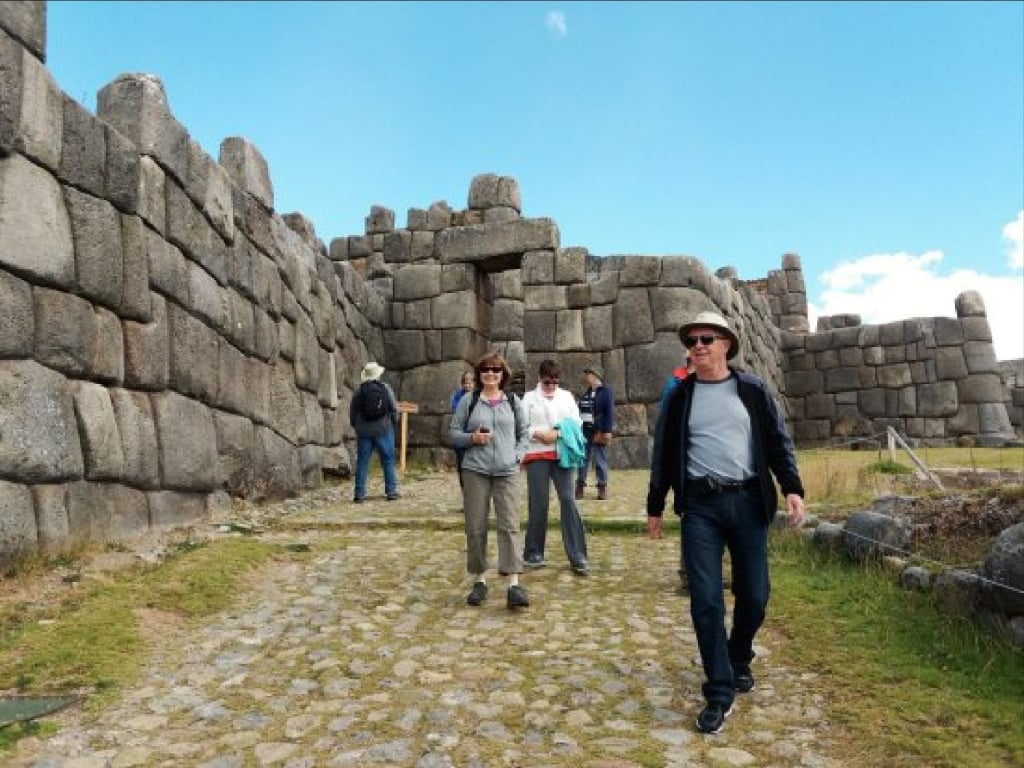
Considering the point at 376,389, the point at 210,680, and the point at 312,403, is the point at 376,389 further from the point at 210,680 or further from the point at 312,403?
the point at 210,680

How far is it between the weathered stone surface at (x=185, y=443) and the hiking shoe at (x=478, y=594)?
295 cm

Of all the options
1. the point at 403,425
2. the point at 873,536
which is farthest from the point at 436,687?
the point at 403,425

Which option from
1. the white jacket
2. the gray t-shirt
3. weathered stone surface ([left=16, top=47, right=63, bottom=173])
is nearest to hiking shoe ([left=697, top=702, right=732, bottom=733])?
the gray t-shirt

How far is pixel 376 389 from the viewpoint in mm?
9867

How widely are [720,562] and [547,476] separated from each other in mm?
2570

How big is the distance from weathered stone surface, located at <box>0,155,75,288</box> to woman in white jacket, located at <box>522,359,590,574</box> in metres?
3.20

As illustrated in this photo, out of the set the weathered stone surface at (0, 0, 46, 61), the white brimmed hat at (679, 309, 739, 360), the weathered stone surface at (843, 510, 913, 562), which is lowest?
the weathered stone surface at (843, 510, 913, 562)

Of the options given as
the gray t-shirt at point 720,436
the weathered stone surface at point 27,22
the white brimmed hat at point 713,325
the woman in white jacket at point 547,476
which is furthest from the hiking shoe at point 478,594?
the weathered stone surface at point 27,22

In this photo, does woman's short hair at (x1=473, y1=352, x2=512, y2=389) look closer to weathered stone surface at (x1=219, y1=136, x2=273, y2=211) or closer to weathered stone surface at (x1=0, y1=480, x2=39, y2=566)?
weathered stone surface at (x1=0, y1=480, x2=39, y2=566)

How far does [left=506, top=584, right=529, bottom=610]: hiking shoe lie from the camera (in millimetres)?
4836

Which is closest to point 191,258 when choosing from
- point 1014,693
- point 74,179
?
point 74,179

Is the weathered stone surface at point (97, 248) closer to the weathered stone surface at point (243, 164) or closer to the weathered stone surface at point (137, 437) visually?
the weathered stone surface at point (137, 437)

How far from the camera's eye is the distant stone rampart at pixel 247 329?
16.6 ft

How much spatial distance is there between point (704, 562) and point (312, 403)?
8.22 m
